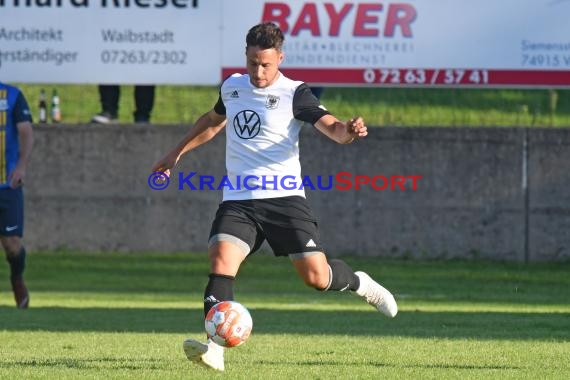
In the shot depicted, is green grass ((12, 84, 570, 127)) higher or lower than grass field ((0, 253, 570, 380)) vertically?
higher

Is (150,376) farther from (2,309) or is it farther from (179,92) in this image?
(179,92)

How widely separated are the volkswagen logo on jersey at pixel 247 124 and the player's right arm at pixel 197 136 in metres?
0.33

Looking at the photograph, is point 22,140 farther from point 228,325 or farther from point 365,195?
point 228,325

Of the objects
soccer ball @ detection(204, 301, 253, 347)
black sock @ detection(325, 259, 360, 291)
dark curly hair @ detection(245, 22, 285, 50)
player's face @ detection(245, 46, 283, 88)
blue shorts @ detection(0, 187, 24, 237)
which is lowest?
blue shorts @ detection(0, 187, 24, 237)

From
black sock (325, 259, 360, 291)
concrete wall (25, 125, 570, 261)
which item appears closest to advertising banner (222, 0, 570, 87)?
concrete wall (25, 125, 570, 261)

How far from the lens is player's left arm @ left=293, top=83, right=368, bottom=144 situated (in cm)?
800

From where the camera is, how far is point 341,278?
896cm

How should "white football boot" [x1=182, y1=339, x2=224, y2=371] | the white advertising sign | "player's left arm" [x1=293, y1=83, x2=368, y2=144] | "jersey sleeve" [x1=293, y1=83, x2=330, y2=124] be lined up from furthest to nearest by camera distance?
1. the white advertising sign
2. "jersey sleeve" [x1=293, y1=83, x2=330, y2=124]
3. "player's left arm" [x1=293, y1=83, x2=368, y2=144]
4. "white football boot" [x1=182, y1=339, x2=224, y2=371]

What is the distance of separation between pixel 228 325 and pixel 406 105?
38.1 ft

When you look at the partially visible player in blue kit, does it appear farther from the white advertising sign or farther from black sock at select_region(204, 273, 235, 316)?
black sock at select_region(204, 273, 235, 316)

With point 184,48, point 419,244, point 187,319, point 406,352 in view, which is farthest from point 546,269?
point 406,352

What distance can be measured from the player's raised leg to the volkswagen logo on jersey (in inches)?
31.4

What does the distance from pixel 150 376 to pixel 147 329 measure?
3916 mm

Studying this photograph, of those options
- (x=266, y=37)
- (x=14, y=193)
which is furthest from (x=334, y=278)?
(x=14, y=193)
